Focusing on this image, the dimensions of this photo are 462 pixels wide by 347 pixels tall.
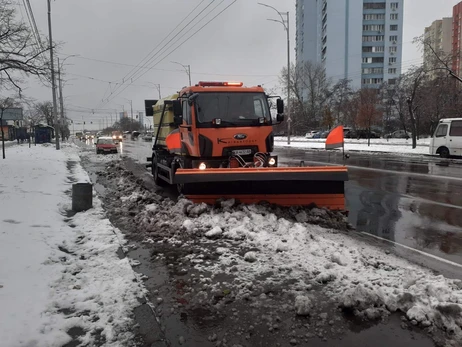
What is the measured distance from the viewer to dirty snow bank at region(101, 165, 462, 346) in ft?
13.1

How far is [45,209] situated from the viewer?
27.9 ft

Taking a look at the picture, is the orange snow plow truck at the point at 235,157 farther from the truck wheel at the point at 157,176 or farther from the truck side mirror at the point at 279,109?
the truck wheel at the point at 157,176

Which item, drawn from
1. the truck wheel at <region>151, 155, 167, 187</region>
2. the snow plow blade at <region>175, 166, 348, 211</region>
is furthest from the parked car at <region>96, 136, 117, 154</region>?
the snow plow blade at <region>175, 166, 348, 211</region>

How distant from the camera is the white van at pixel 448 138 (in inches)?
874

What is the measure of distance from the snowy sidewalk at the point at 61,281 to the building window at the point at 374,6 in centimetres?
10982

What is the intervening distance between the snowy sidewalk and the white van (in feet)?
69.8

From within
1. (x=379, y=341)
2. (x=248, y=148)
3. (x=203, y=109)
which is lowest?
(x=379, y=341)

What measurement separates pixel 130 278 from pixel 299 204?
407 cm

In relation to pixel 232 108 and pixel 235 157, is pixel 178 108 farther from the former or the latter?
pixel 235 157

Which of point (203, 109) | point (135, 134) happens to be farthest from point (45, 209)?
point (135, 134)

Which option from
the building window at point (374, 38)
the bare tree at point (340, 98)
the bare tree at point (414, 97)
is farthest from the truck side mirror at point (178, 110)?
the building window at point (374, 38)

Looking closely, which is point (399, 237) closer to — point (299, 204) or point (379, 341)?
point (299, 204)

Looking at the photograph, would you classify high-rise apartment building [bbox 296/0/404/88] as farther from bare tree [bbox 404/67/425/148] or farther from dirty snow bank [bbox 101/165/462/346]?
dirty snow bank [bbox 101/165/462/346]

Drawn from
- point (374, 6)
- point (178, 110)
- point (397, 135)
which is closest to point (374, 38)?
point (374, 6)
